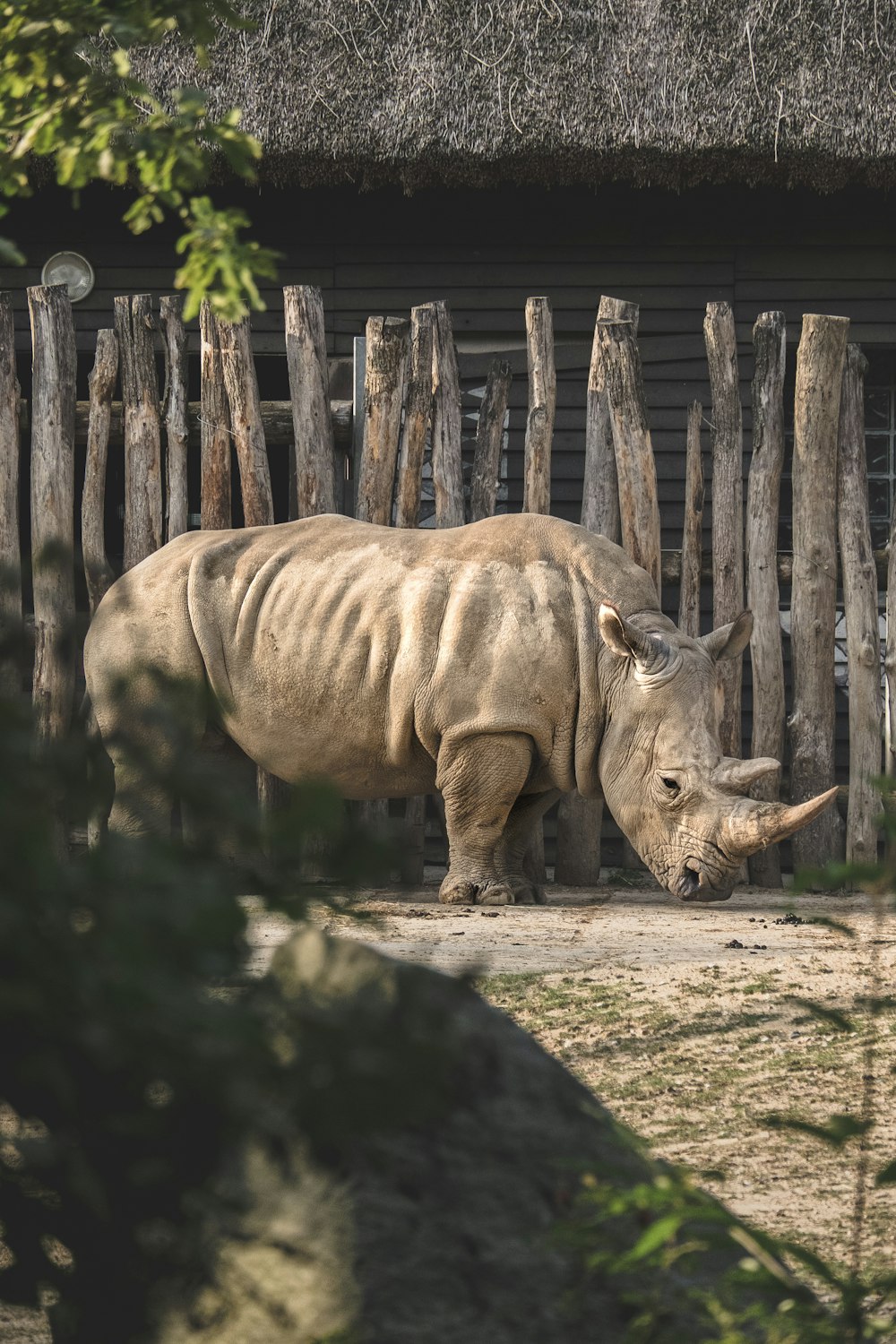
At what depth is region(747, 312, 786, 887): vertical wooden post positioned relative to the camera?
6.74 meters

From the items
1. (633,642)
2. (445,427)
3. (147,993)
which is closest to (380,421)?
(445,427)

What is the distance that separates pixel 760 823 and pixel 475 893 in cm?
112

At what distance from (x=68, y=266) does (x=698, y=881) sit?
16.8ft

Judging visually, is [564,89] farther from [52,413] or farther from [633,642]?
[633,642]

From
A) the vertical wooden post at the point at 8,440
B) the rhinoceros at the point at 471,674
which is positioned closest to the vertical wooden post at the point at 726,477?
the rhinoceros at the point at 471,674

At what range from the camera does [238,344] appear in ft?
22.2

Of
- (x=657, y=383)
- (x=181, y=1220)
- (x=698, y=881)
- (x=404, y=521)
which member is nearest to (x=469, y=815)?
(x=698, y=881)

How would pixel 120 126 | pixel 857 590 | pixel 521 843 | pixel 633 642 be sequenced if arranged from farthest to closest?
1. pixel 857 590
2. pixel 521 843
3. pixel 633 642
4. pixel 120 126

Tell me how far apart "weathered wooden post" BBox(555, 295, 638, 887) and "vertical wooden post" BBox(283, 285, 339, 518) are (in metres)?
1.10

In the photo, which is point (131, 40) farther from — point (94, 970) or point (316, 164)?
point (316, 164)

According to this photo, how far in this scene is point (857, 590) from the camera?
22.2ft

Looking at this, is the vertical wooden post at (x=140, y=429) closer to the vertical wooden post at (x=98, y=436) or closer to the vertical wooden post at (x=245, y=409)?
the vertical wooden post at (x=98, y=436)

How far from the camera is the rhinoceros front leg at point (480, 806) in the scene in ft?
19.3

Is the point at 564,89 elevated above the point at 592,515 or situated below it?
above
